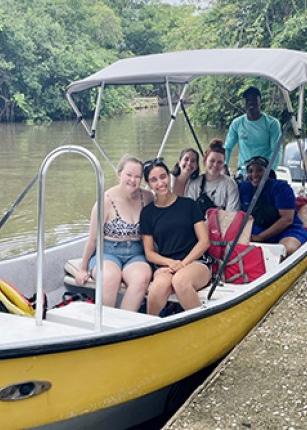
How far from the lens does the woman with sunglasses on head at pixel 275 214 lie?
4.81m

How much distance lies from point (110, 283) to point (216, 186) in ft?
4.66

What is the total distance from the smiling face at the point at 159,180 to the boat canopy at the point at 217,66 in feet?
2.63

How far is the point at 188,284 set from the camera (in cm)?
372

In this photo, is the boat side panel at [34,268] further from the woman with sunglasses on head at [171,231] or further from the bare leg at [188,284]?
the bare leg at [188,284]

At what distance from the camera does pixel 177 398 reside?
3.75m

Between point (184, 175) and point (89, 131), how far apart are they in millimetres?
1079

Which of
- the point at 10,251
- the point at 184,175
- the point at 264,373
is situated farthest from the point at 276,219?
the point at 10,251

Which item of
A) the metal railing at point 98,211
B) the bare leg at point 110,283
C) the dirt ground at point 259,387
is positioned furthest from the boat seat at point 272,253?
the metal railing at point 98,211

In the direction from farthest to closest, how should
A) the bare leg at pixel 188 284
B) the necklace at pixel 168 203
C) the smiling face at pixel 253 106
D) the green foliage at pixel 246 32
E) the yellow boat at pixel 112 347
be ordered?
the green foliage at pixel 246 32
the smiling face at pixel 253 106
the necklace at pixel 168 203
the bare leg at pixel 188 284
the yellow boat at pixel 112 347

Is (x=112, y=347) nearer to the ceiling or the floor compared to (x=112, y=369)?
nearer to the ceiling

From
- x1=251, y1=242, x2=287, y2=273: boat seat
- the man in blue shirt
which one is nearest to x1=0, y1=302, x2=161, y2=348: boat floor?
x1=251, y1=242, x2=287, y2=273: boat seat

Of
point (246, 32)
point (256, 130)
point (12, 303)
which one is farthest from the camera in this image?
point (246, 32)

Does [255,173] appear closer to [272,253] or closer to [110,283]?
[272,253]

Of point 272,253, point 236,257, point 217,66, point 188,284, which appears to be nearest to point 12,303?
point 188,284
